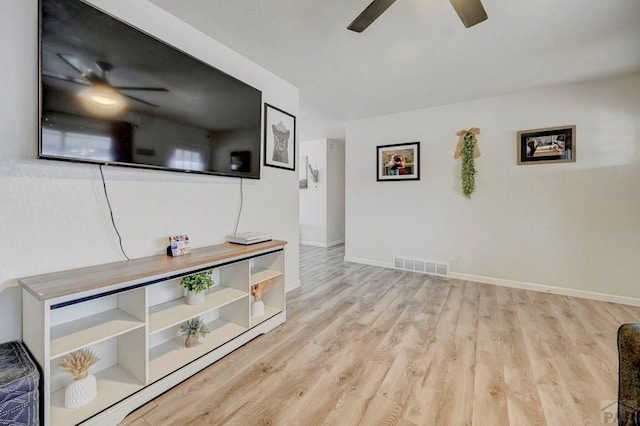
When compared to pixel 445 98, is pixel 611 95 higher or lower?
lower

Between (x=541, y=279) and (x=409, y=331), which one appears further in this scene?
(x=541, y=279)

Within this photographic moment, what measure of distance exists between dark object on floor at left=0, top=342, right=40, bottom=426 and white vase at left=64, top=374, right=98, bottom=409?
187 millimetres

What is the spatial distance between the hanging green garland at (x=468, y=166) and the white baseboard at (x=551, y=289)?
1138 mm

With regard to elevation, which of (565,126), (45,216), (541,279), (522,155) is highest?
(565,126)

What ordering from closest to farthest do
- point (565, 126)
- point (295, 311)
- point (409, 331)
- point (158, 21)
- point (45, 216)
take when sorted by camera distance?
point (45, 216) < point (158, 21) < point (409, 331) < point (295, 311) < point (565, 126)

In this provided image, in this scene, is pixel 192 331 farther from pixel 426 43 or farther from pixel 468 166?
pixel 468 166

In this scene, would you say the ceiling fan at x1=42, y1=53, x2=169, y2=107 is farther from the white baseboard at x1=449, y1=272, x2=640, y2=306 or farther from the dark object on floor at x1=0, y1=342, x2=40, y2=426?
the white baseboard at x1=449, y1=272, x2=640, y2=306

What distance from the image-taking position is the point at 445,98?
3525 mm

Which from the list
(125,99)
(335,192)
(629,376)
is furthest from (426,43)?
(335,192)

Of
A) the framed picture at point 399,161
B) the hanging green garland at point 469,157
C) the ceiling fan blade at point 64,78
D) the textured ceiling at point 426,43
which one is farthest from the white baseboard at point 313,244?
the ceiling fan blade at point 64,78

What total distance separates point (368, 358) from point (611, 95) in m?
3.78

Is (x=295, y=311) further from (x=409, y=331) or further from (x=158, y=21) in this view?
(x=158, y=21)

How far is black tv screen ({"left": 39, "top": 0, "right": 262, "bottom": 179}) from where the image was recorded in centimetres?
129

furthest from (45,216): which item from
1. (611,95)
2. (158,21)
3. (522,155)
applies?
(611,95)
